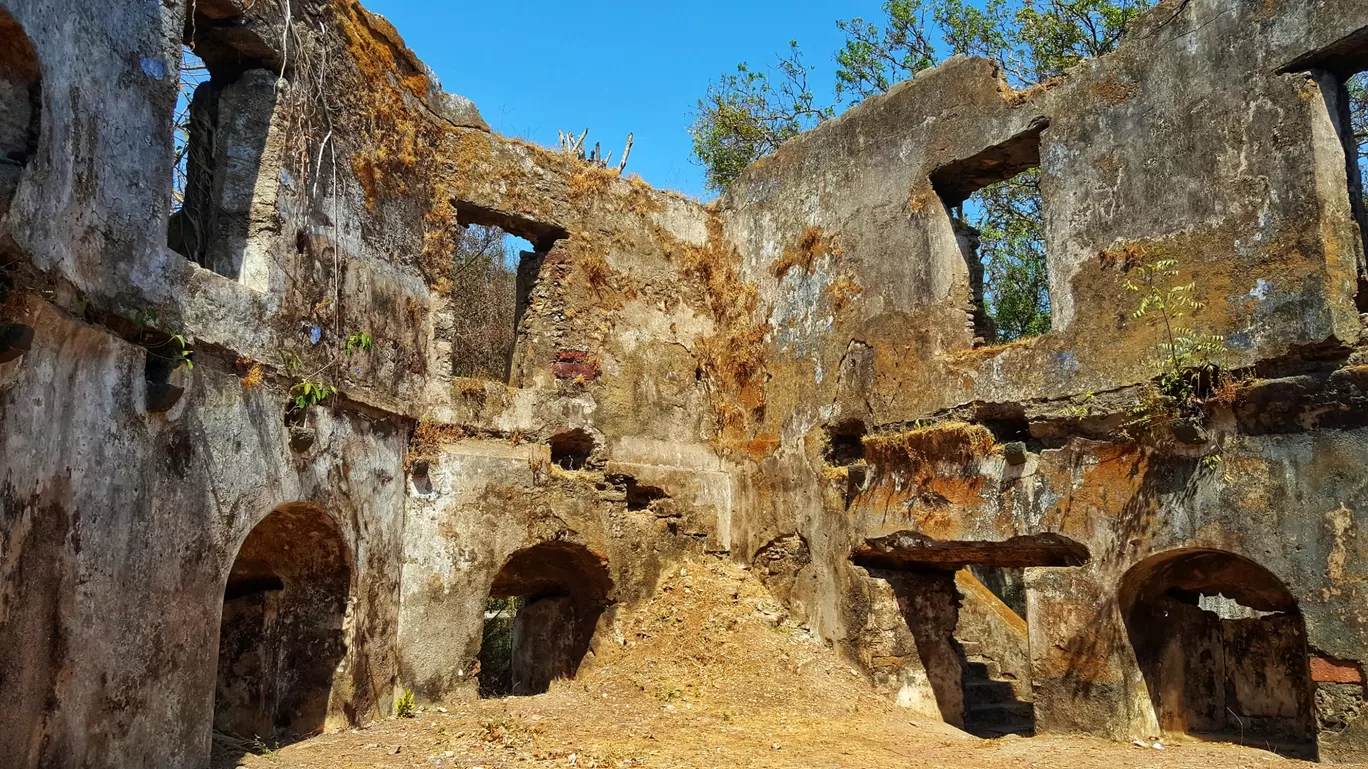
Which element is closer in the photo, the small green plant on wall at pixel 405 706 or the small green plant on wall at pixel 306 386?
the small green plant on wall at pixel 306 386

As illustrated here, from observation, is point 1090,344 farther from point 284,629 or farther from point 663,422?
point 284,629

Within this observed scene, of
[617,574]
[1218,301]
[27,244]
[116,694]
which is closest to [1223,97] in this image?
[1218,301]

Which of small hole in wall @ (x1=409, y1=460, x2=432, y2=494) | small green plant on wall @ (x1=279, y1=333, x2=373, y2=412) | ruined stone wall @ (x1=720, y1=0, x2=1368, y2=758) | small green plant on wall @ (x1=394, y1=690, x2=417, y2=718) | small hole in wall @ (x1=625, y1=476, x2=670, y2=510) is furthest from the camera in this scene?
small hole in wall @ (x1=625, y1=476, x2=670, y2=510)

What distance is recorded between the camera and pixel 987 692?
1148cm

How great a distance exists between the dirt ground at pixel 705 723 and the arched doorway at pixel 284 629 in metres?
0.45

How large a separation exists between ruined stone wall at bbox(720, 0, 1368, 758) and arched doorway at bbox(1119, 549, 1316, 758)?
377mm

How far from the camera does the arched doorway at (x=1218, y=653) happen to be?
8266 mm

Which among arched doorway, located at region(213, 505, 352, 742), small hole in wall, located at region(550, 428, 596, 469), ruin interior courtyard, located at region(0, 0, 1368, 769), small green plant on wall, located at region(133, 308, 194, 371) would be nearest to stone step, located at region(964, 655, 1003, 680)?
ruin interior courtyard, located at region(0, 0, 1368, 769)

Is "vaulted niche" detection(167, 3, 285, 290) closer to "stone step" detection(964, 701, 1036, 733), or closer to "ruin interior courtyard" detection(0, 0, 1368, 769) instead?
"ruin interior courtyard" detection(0, 0, 1368, 769)

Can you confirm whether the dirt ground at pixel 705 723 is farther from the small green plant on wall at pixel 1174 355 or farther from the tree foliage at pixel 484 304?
the tree foliage at pixel 484 304

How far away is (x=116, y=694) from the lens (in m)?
5.80

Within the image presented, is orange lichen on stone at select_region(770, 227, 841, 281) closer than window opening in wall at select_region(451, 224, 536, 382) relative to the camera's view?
Yes

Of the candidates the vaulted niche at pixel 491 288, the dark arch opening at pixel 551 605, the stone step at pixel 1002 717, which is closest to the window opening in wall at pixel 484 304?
the vaulted niche at pixel 491 288

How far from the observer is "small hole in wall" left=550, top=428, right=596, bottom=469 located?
10.5 meters
